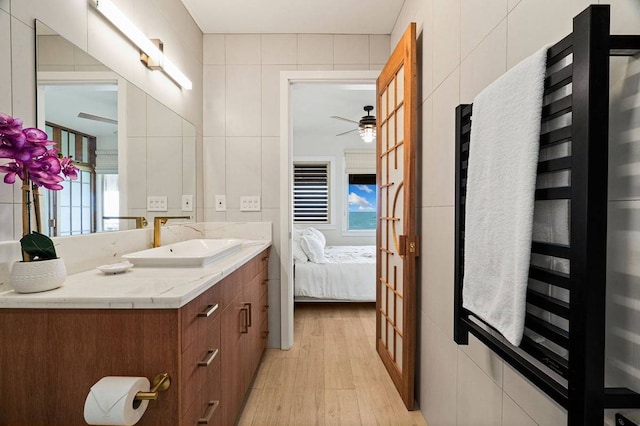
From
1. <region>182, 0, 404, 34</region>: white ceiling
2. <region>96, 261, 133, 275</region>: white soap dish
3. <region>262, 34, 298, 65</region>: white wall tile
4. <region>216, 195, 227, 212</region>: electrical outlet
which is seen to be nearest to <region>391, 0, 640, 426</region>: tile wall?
<region>182, 0, 404, 34</region>: white ceiling

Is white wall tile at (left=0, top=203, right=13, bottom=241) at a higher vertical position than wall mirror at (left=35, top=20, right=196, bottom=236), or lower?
lower

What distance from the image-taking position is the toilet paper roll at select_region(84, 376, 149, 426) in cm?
82

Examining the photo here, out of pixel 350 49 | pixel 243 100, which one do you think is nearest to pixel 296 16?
pixel 350 49

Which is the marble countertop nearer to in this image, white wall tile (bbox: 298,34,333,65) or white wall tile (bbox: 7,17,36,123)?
white wall tile (bbox: 7,17,36,123)

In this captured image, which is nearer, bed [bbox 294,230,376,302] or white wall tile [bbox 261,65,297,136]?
white wall tile [bbox 261,65,297,136]

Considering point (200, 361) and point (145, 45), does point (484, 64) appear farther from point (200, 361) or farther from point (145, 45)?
point (145, 45)

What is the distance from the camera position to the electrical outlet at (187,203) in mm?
2387

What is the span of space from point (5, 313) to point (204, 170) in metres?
1.93

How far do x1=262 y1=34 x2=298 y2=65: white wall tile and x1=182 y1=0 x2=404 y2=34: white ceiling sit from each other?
5 centimetres

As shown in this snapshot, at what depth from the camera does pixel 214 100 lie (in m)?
2.76

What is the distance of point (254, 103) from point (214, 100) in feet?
1.11

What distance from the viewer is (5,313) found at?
3.12ft

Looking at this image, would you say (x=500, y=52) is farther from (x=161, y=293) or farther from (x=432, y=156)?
(x=161, y=293)

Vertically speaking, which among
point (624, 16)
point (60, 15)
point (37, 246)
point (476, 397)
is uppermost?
point (60, 15)
